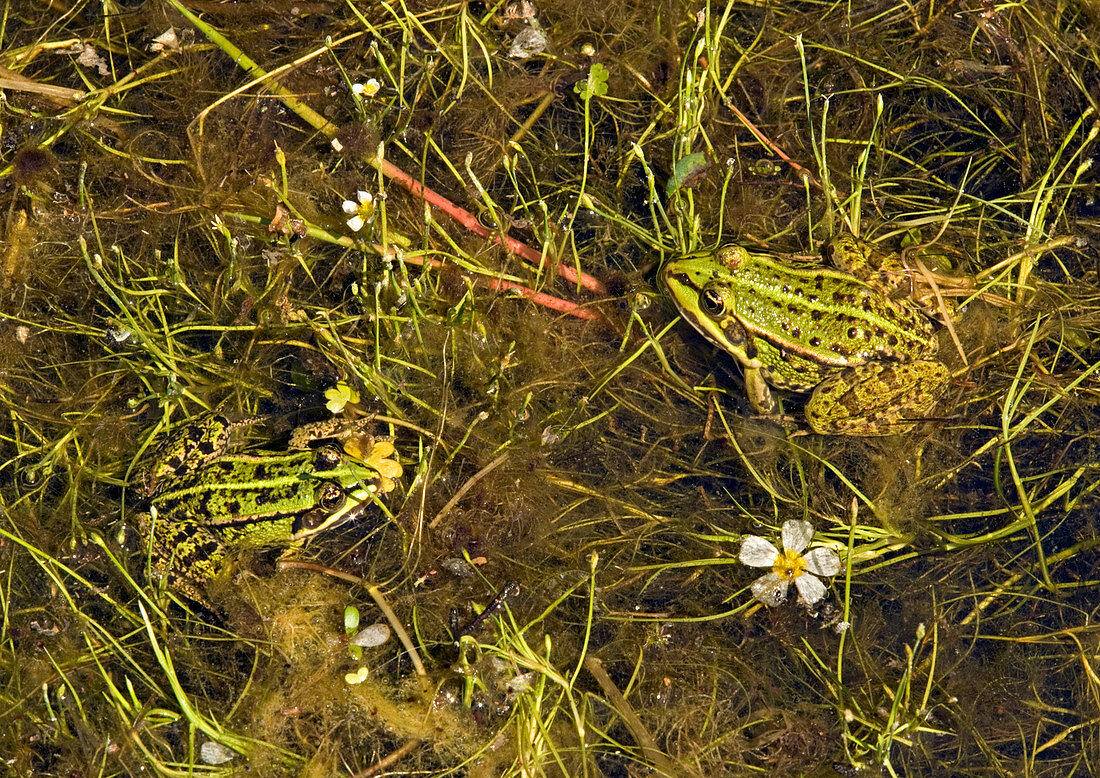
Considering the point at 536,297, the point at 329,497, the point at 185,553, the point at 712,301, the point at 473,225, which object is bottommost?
the point at 185,553

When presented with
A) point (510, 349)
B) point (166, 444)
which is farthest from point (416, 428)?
point (166, 444)

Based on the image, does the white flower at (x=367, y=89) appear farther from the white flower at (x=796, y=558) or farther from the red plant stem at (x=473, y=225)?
the white flower at (x=796, y=558)

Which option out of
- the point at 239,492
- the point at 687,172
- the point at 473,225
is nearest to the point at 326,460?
the point at 239,492

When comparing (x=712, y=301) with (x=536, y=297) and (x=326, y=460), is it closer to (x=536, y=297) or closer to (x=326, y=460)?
(x=536, y=297)

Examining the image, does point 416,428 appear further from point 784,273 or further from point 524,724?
point 784,273

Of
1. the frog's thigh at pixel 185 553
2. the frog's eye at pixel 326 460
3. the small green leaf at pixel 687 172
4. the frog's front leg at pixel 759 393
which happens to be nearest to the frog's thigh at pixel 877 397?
the frog's front leg at pixel 759 393

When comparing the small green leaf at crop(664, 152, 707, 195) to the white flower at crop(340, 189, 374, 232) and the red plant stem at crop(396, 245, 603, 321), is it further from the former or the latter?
the white flower at crop(340, 189, 374, 232)
